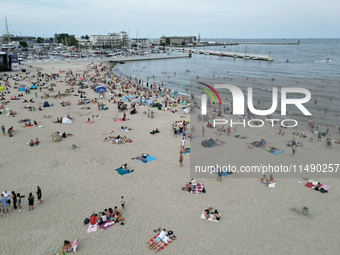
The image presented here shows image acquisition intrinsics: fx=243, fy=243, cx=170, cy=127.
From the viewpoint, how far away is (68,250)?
7.78 metres

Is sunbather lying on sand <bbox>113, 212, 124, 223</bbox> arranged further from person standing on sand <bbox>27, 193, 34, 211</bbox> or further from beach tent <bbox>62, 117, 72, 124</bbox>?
beach tent <bbox>62, 117, 72, 124</bbox>

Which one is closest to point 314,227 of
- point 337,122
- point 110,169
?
point 110,169

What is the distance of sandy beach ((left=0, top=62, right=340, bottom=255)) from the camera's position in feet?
27.1

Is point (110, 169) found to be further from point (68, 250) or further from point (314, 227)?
point (314, 227)

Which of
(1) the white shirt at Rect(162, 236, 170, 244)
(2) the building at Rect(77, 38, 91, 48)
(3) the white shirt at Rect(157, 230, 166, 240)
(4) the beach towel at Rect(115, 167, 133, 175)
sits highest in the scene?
(2) the building at Rect(77, 38, 91, 48)

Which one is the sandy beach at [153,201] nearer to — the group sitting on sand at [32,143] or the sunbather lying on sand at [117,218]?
the sunbather lying on sand at [117,218]

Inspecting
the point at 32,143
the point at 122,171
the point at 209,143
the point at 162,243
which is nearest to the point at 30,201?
the point at 122,171

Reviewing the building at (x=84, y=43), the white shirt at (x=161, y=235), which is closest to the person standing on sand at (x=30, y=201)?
the white shirt at (x=161, y=235)

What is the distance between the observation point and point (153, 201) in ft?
34.5

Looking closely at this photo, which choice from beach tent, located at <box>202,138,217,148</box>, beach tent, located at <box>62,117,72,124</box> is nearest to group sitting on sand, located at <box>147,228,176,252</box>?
beach tent, located at <box>202,138,217,148</box>

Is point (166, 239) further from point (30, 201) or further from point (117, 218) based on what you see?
point (30, 201)

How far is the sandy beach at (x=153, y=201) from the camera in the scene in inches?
326

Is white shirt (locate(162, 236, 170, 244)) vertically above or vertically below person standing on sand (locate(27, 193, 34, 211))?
below

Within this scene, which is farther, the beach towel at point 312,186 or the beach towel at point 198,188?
the beach towel at point 312,186
